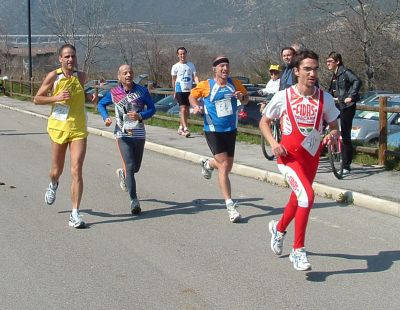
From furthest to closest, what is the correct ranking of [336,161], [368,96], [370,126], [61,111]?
[368,96] → [370,126] → [336,161] → [61,111]

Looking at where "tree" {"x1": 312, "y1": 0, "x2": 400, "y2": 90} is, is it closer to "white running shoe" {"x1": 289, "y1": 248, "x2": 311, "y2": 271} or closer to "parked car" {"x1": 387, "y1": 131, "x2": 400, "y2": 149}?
"parked car" {"x1": 387, "y1": 131, "x2": 400, "y2": 149}

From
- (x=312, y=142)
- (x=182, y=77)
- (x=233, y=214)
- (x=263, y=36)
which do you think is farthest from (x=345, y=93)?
(x=263, y=36)

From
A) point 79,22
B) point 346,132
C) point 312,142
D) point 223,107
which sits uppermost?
point 79,22

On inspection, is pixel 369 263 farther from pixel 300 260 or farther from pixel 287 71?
pixel 287 71

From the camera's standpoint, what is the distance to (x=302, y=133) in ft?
20.3

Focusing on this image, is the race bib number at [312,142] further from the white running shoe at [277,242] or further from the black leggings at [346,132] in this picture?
the black leggings at [346,132]

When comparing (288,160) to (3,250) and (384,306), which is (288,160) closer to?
(384,306)

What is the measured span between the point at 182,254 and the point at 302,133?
1.69 m

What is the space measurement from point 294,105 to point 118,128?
296 centimetres

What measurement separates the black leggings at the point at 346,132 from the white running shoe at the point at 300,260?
4.83 meters

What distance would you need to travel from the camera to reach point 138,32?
6600 cm

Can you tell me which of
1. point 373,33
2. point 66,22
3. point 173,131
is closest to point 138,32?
point 66,22

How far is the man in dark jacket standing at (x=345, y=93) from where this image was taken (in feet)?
35.0

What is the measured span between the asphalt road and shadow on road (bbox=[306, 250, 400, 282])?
0.01m
